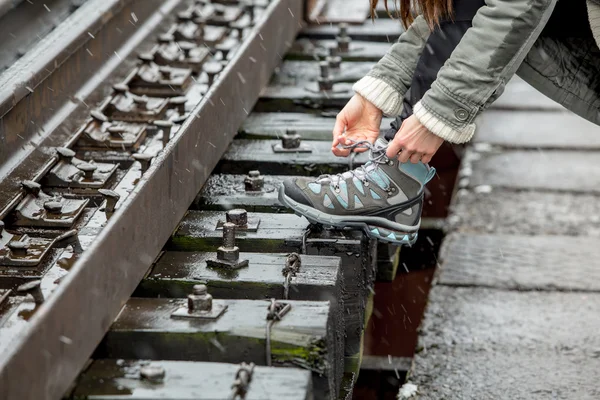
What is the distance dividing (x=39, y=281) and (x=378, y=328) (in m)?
2.44

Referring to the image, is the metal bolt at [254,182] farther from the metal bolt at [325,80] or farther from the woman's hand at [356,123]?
the metal bolt at [325,80]

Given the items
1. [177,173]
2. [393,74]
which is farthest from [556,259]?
[177,173]

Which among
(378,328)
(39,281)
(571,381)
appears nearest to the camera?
(39,281)

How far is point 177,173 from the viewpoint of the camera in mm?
3332

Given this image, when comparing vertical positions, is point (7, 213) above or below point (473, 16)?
below

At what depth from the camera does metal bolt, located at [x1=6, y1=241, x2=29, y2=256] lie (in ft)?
9.59

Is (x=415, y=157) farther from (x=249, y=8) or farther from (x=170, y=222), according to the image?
(x=249, y=8)

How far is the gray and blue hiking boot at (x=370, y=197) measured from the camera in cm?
333

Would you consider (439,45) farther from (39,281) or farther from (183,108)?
(39,281)

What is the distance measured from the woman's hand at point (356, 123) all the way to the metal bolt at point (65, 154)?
869 millimetres

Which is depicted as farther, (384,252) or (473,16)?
(384,252)

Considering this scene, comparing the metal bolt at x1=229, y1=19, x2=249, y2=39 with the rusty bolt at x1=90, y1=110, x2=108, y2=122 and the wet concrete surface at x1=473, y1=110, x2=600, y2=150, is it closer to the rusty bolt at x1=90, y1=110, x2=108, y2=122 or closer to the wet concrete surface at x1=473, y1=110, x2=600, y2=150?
the rusty bolt at x1=90, y1=110, x2=108, y2=122

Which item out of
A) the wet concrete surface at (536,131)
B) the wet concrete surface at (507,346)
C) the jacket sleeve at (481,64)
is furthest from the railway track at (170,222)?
the wet concrete surface at (536,131)

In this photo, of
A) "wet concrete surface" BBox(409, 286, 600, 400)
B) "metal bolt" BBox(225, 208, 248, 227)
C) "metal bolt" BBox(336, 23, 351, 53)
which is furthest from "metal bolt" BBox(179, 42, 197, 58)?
"metal bolt" BBox(225, 208, 248, 227)
